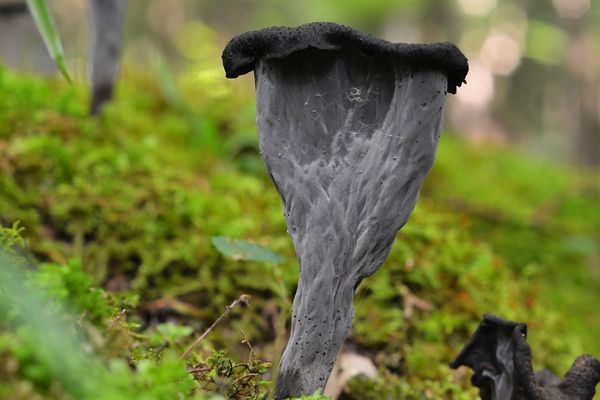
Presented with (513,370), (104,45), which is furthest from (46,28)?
(513,370)

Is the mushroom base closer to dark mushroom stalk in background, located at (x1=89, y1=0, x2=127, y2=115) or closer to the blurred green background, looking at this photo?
the blurred green background

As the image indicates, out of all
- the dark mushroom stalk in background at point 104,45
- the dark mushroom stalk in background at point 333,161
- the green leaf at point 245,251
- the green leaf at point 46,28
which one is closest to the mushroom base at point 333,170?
the dark mushroom stalk in background at point 333,161

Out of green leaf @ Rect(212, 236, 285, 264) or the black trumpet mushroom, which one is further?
green leaf @ Rect(212, 236, 285, 264)

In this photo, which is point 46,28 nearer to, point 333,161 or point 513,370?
point 333,161

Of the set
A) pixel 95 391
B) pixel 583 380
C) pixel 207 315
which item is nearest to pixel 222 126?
pixel 207 315

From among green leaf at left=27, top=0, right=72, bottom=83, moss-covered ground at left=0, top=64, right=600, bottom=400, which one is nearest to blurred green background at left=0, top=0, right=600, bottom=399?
moss-covered ground at left=0, top=64, right=600, bottom=400

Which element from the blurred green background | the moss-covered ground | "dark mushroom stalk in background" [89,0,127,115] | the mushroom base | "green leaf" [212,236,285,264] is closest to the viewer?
the blurred green background

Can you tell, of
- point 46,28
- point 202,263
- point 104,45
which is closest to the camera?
point 46,28
